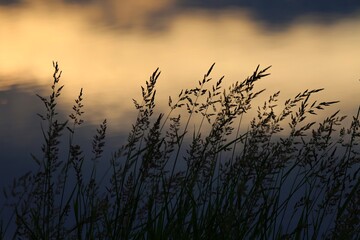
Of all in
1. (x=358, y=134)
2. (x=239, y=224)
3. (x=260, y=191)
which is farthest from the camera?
(x=358, y=134)

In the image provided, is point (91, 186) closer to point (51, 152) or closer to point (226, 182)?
point (51, 152)

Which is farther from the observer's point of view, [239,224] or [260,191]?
[260,191]

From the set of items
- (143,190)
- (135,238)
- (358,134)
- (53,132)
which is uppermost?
(358,134)

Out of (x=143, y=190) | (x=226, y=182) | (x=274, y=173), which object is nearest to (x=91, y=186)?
(x=143, y=190)

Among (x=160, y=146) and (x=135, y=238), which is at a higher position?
(x=160, y=146)

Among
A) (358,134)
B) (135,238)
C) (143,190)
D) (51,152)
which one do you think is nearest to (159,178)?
(143,190)

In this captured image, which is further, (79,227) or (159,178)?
(159,178)

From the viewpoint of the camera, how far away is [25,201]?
4633 millimetres

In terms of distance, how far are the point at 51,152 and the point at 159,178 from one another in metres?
0.73

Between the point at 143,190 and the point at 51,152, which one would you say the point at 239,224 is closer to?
the point at 143,190

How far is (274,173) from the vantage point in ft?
14.3

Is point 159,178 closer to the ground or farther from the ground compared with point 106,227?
farther from the ground

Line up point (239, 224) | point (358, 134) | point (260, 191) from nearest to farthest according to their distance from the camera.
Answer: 1. point (239, 224)
2. point (260, 191)
3. point (358, 134)

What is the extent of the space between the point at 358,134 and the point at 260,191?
92 cm
